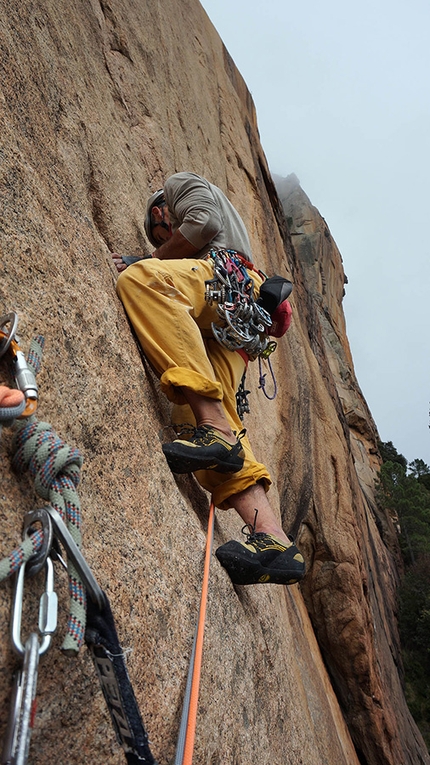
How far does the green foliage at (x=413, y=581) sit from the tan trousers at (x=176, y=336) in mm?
14479

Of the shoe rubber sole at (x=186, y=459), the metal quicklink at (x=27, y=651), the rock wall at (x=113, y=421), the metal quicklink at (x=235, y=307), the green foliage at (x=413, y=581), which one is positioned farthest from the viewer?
the green foliage at (x=413, y=581)

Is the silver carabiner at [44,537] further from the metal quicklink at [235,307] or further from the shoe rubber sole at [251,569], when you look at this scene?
the metal quicklink at [235,307]

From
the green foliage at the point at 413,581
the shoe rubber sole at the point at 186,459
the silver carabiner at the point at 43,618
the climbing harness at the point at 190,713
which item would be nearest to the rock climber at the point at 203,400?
the shoe rubber sole at the point at 186,459

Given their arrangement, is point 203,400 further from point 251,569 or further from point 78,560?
point 78,560

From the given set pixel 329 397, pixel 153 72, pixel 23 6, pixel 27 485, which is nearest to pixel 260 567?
pixel 27 485

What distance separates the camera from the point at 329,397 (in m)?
Answer: 9.06

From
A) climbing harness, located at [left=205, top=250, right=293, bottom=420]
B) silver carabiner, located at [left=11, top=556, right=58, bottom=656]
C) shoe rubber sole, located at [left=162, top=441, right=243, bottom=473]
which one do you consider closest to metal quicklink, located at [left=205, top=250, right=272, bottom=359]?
climbing harness, located at [left=205, top=250, right=293, bottom=420]

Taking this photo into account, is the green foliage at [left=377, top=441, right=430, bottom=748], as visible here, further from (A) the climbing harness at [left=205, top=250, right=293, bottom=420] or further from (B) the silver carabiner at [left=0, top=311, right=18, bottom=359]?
(B) the silver carabiner at [left=0, top=311, right=18, bottom=359]

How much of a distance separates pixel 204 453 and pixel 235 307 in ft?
3.17

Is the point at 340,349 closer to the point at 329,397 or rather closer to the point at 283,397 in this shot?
the point at 329,397

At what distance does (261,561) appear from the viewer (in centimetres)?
235

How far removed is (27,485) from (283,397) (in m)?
5.54

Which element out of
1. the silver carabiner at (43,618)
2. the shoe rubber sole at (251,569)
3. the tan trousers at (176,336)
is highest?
the tan trousers at (176,336)

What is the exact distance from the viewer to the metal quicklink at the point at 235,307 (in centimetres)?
286
